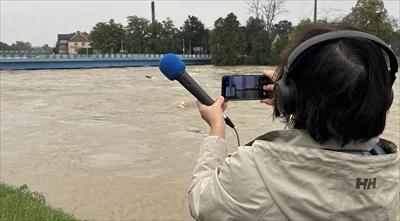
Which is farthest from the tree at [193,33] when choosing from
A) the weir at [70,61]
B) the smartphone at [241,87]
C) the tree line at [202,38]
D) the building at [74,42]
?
the smartphone at [241,87]

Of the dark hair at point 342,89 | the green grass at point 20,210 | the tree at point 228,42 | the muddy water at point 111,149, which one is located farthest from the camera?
the tree at point 228,42

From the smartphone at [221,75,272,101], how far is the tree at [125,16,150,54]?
193ft

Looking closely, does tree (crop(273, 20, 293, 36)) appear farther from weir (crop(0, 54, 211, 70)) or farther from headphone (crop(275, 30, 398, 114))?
headphone (crop(275, 30, 398, 114))

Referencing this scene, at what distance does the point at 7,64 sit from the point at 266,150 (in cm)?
3893

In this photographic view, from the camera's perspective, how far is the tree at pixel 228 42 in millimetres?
49875

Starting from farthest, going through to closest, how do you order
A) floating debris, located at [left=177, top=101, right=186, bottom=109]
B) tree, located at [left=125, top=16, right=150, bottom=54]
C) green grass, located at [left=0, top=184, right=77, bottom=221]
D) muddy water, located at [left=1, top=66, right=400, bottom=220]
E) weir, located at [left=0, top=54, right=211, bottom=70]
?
tree, located at [left=125, top=16, right=150, bottom=54], weir, located at [left=0, top=54, right=211, bottom=70], floating debris, located at [left=177, top=101, right=186, bottom=109], muddy water, located at [left=1, top=66, right=400, bottom=220], green grass, located at [left=0, top=184, right=77, bottom=221]

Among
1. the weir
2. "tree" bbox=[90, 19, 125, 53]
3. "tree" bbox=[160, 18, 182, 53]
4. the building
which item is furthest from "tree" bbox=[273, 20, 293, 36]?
the building

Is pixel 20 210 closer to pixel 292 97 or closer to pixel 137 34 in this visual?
pixel 292 97

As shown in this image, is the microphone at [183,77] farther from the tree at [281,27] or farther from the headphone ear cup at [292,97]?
the tree at [281,27]

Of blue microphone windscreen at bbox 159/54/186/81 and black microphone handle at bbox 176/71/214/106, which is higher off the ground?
blue microphone windscreen at bbox 159/54/186/81

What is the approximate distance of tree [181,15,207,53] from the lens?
2375 inches

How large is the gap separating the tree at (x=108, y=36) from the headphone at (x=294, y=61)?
61226 mm

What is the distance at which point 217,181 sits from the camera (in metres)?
1.10

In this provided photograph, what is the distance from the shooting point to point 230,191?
3.51 feet
